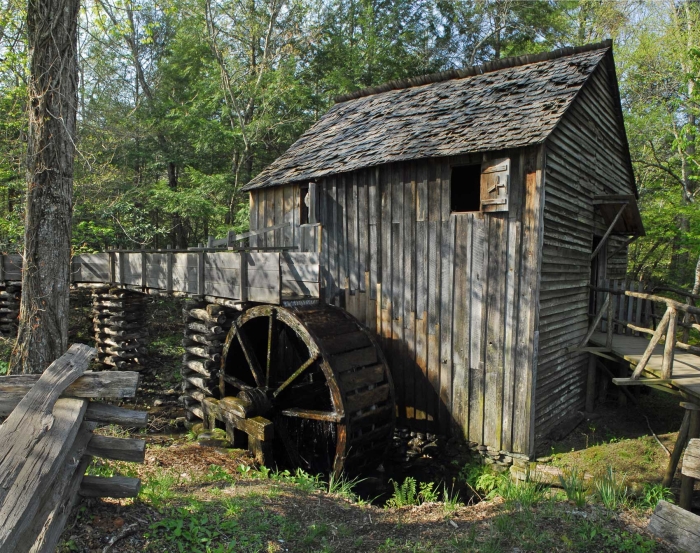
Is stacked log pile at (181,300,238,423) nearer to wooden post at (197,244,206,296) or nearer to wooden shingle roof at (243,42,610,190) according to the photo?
wooden post at (197,244,206,296)

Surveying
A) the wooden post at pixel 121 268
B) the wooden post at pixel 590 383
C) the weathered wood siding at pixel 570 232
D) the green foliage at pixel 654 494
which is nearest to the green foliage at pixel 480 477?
the weathered wood siding at pixel 570 232

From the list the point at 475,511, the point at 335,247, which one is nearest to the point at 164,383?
the point at 335,247

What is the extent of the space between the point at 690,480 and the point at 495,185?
4.44 m

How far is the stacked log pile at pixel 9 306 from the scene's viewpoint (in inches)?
501

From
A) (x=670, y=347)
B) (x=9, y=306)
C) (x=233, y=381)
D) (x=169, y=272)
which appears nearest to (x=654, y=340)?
(x=670, y=347)

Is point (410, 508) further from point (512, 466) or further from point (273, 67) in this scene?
point (273, 67)

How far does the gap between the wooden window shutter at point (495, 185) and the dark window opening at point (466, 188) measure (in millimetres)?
3076

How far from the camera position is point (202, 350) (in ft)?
30.5

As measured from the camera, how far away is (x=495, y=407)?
723 centimetres

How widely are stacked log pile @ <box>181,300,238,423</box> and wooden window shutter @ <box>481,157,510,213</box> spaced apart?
5.05 meters

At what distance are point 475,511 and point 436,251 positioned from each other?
394cm

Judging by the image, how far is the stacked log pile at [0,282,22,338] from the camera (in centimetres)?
1273

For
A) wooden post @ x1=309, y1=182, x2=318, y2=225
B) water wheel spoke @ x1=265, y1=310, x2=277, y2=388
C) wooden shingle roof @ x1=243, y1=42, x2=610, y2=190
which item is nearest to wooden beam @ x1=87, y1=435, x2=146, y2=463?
water wheel spoke @ x1=265, y1=310, x2=277, y2=388

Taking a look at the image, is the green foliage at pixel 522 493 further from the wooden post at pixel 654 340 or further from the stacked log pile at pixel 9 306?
the stacked log pile at pixel 9 306
